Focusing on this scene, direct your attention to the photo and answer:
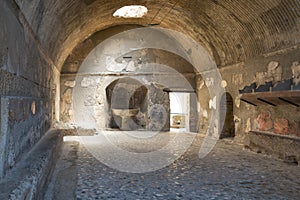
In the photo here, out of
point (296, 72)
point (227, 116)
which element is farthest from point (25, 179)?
point (227, 116)

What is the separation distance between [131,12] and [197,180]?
612cm

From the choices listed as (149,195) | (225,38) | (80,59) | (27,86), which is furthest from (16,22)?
(80,59)

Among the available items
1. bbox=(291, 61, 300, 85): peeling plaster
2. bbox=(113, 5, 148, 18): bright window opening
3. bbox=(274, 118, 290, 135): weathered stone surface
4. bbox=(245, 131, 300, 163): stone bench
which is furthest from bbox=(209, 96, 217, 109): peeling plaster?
bbox=(291, 61, 300, 85): peeling plaster

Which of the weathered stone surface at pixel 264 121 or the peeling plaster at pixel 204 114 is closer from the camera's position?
the weathered stone surface at pixel 264 121

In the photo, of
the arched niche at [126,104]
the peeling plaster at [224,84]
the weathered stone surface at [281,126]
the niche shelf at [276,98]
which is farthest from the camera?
the arched niche at [126,104]

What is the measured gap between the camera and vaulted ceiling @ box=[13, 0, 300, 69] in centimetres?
511

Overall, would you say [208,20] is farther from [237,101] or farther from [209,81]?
[209,81]

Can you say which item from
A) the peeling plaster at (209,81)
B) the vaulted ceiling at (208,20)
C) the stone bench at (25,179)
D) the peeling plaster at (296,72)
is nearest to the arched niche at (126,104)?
the peeling plaster at (209,81)

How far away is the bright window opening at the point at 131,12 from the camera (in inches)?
344

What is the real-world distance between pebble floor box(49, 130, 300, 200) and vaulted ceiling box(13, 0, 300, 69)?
7.69 ft

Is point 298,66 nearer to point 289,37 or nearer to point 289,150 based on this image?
point 289,37

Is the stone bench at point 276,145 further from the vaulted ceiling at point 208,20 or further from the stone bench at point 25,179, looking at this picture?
the stone bench at point 25,179

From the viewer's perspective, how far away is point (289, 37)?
19.1 feet

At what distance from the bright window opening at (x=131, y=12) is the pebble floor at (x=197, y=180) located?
478 centimetres
